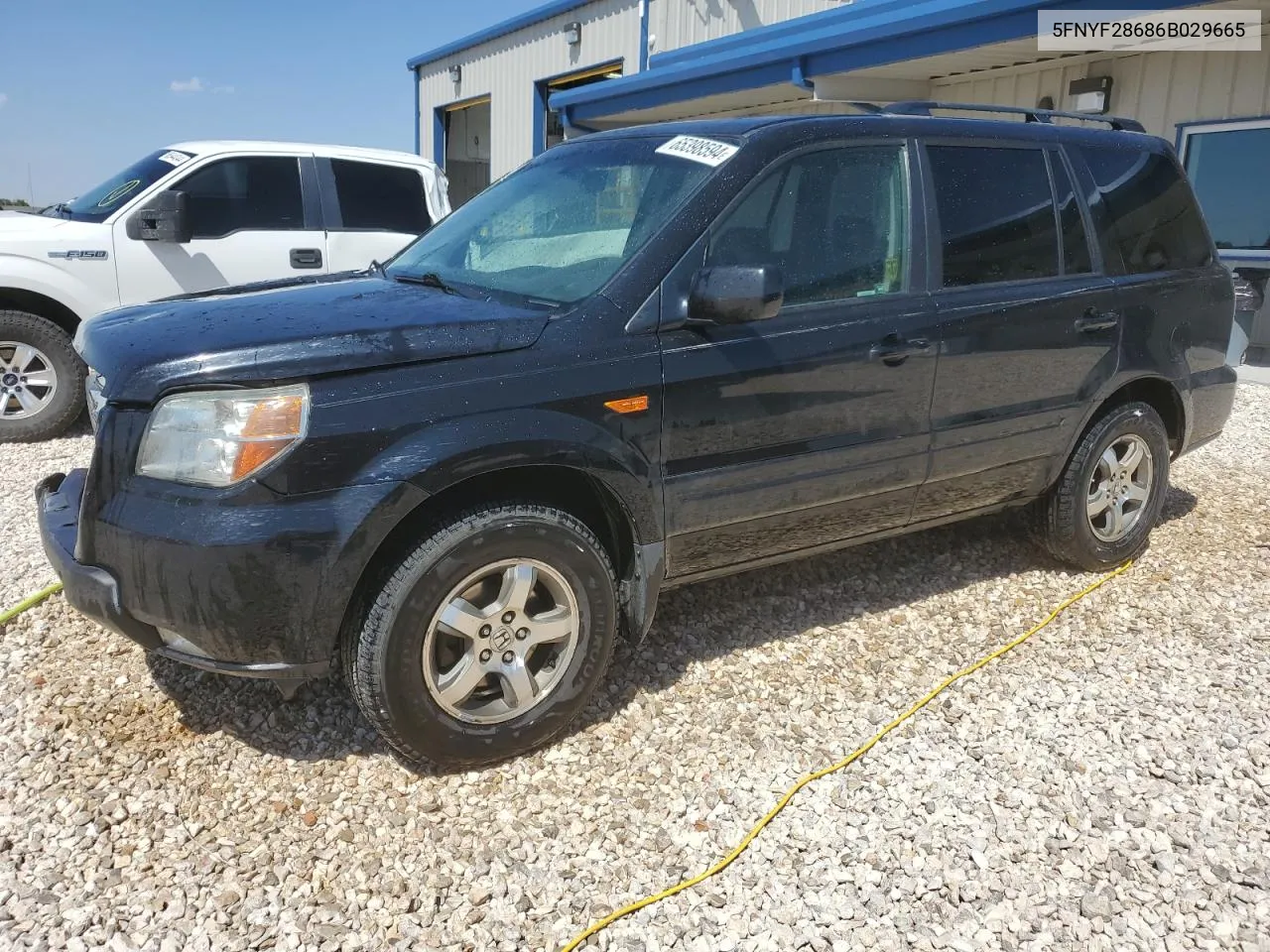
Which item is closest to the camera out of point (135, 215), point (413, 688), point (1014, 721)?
point (413, 688)

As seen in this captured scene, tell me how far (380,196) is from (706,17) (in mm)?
9893

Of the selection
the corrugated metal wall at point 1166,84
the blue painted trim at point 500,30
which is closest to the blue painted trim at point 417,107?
the blue painted trim at point 500,30

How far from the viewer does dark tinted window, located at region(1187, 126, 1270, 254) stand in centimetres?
928

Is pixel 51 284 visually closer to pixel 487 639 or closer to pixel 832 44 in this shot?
pixel 487 639

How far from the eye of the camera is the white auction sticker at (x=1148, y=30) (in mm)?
8188

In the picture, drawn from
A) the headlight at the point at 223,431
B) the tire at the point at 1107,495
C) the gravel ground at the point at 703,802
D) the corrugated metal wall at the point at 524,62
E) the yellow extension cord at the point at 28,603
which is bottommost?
the gravel ground at the point at 703,802

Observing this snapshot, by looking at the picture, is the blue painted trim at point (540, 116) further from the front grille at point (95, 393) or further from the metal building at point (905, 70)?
the front grille at point (95, 393)

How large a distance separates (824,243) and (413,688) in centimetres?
205

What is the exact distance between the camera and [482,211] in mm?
3957

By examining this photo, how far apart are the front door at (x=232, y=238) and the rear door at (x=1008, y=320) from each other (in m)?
4.70

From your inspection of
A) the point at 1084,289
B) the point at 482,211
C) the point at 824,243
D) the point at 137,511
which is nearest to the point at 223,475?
the point at 137,511

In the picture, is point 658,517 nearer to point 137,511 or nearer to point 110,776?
point 137,511

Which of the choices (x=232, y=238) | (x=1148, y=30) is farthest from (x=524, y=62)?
(x=232, y=238)

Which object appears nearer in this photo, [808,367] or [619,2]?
[808,367]
